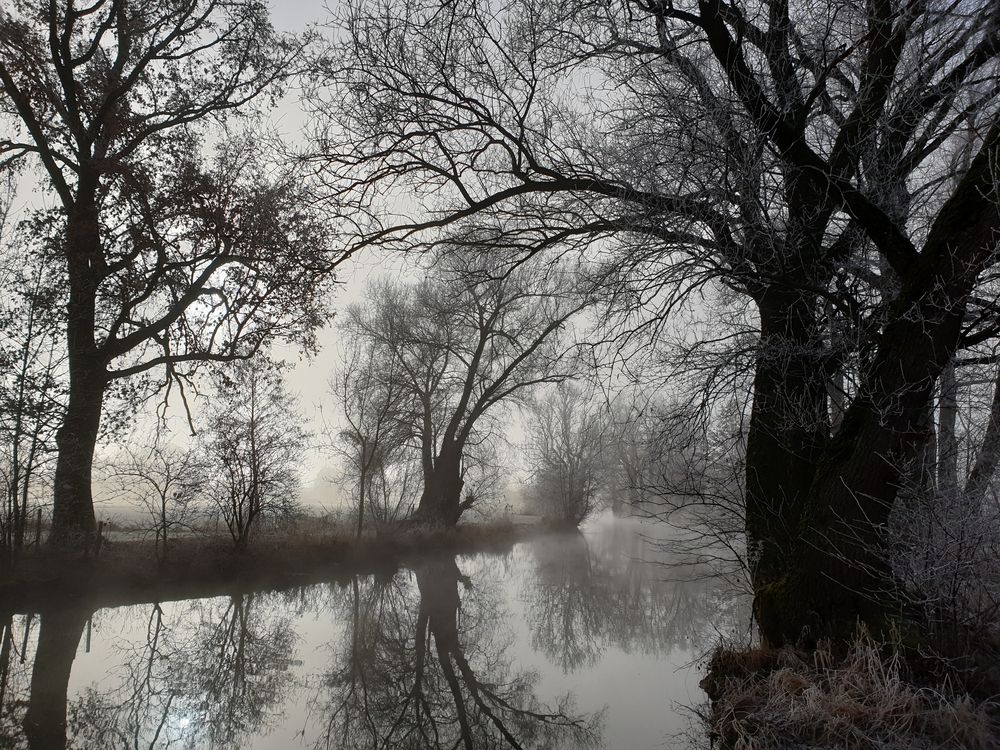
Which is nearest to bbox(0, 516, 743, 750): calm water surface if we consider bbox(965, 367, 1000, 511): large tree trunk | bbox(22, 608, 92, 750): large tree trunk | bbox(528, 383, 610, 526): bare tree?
bbox(22, 608, 92, 750): large tree trunk

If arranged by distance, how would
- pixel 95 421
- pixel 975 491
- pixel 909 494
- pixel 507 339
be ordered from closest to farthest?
pixel 975 491 < pixel 909 494 < pixel 95 421 < pixel 507 339

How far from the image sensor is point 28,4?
39.3 feet

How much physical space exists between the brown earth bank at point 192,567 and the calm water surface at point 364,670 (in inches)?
30.9

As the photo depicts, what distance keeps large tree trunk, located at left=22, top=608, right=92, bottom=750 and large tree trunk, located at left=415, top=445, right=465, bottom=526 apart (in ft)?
40.7

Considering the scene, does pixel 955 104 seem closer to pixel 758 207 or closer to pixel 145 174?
pixel 758 207

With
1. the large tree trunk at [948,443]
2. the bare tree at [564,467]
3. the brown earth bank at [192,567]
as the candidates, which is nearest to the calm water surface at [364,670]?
the brown earth bank at [192,567]

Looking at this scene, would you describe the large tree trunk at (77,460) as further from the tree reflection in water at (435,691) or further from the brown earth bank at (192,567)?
the tree reflection in water at (435,691)

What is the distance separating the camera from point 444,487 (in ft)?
69.1

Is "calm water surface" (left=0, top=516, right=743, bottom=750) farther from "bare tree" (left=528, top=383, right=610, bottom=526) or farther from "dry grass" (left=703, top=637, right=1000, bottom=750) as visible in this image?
"bare tree" (left=528, top=383, right=610, bottom=526)

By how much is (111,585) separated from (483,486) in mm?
17516

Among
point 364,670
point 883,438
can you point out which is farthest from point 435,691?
point 883,438

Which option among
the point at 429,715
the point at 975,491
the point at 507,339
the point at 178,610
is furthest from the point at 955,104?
the point at 507,339

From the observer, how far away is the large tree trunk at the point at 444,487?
68.6ft

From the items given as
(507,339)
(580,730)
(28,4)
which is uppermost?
(28,4)
